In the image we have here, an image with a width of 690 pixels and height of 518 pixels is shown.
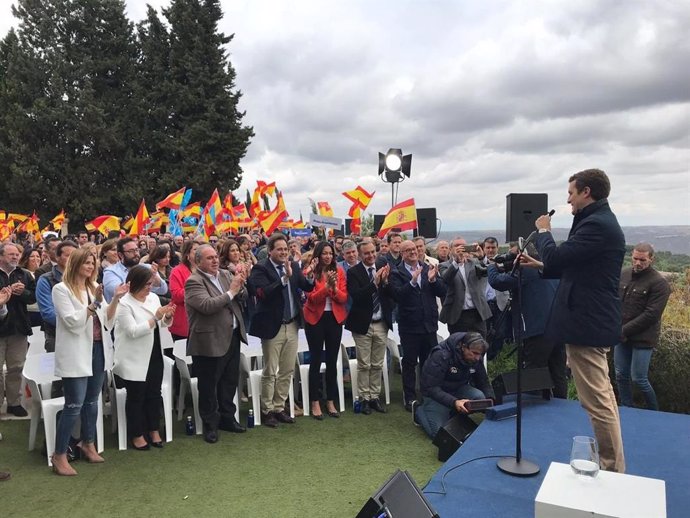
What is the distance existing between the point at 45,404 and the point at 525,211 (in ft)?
14.1

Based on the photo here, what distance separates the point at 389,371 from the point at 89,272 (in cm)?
407

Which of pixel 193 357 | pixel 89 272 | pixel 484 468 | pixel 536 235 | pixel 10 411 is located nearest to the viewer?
pixel 536 235

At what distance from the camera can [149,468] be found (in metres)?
4.62

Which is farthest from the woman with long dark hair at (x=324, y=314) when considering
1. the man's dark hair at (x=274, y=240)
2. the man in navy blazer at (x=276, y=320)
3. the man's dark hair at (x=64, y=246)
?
the man's dark hair at (x=64, y=246)

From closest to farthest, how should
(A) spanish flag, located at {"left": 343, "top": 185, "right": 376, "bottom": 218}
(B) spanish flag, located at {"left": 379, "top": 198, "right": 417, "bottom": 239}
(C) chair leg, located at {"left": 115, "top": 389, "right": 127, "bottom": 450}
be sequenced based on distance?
(C) chair leg, located at {"left": 115, "top": 389, "right": 127, "bottom": 450}
(B) spanish flag, located at {"left": 379, "top": 198, "right": 417, "bottom": 239}
(A) spanish flag, located at {"left": 343, "top": 185, "right": 376, "bottom": 218}

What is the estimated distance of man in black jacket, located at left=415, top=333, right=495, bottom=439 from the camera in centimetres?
518

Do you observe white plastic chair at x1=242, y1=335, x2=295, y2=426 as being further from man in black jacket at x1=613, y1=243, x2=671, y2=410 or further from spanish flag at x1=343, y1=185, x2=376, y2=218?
spanish flag at x1=343, y1=185, x2=376, y2=218

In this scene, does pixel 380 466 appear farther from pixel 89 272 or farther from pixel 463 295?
pixel 89 272

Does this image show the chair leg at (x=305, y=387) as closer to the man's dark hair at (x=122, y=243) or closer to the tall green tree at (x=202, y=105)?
the man's dark hair at (x=122, y=243)

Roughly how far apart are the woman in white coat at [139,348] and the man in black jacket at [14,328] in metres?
1.42

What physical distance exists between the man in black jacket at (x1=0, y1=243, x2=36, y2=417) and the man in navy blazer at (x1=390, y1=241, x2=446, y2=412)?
390cm

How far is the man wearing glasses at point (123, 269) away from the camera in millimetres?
5573

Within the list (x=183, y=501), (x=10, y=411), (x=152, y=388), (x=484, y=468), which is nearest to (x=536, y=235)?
(x=484, y=468)

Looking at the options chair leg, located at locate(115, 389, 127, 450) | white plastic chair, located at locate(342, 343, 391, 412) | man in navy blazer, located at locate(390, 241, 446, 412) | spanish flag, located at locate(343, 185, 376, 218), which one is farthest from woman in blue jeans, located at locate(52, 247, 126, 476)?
spanish flag, located at locate(343, 185, 376, 218)
